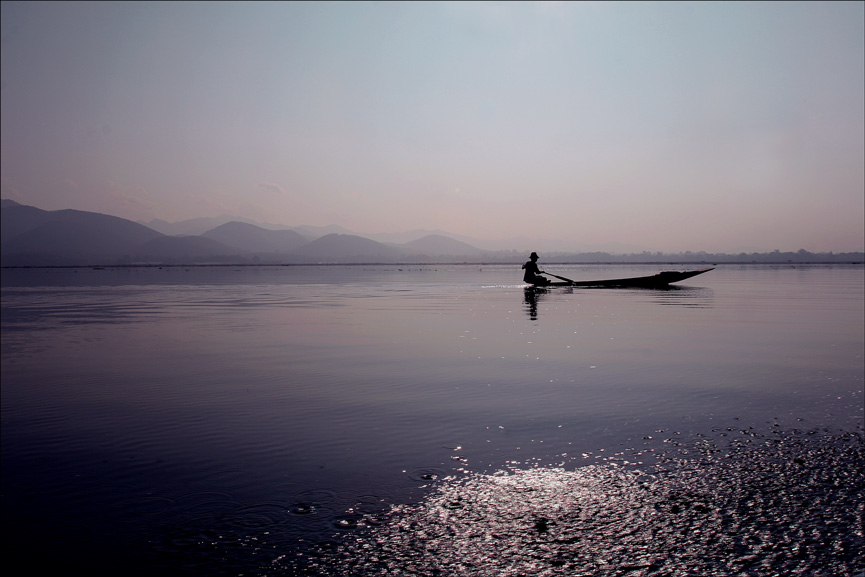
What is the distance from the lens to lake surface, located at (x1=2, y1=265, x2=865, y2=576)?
213 inches

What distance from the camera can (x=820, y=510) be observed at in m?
6.10

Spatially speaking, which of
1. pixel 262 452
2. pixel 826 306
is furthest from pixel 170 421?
pixel 826 306

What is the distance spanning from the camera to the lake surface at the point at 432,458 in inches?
213

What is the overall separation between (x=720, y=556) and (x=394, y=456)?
4.18 m

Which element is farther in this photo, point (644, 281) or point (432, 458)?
point (644, 281)

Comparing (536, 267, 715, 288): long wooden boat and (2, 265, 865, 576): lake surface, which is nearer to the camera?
(2, 265, 865, 576): lake surface

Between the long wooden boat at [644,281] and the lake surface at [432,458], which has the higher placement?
the long wooden boat at [644,281]

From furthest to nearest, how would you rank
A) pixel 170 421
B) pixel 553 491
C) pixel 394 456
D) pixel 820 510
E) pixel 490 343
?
pixel 490 343 → pixel 170 421 → pixel 394 456 → pixel 553 491 → pixel 820 510

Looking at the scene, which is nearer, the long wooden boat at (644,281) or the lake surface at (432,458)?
the lake surface at (432,458)

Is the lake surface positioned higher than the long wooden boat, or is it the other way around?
the long wooden boat

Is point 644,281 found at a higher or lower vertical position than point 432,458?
higher

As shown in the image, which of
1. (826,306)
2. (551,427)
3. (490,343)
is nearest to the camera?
(551,427)

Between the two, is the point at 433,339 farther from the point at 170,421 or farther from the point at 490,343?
the point at 170,421

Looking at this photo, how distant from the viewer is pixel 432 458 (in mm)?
7996
